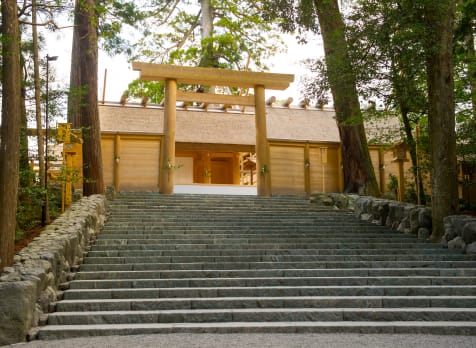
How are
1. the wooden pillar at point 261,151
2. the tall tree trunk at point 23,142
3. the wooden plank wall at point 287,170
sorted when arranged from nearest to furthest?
1. the tall tree trunk at point 23,142
2. the wooden pillar at point 261,151
3. the wooden plank wall at point 287,170

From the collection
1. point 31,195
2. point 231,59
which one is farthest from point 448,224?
point 231,59

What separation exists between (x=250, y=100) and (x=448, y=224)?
7210 millimetres

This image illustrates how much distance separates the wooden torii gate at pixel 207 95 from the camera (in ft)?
47.3

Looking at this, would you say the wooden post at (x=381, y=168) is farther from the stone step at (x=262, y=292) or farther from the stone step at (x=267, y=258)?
the stone step at (x=262, y=292)

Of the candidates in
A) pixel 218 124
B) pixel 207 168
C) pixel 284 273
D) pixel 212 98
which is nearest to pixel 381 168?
pixel 212 98

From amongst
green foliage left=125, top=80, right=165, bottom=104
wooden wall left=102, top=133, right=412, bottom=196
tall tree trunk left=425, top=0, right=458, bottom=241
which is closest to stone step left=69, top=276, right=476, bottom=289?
tall tree trunk left=425, top=0, right=458, bottom=241

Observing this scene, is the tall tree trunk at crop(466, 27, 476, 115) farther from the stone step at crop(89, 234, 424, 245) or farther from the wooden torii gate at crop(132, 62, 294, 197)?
the wooden torii gate at crop(132, 62, 294, 197)

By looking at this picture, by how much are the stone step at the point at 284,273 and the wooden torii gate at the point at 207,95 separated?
662cm

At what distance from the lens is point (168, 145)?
1447 cm

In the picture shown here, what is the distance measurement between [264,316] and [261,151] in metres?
9.10

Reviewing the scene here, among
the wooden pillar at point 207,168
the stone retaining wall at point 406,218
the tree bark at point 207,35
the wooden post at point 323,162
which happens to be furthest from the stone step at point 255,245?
the tree bark at point 207,35

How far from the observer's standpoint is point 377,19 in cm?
1020

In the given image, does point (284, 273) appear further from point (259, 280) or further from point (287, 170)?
point (287, 170)

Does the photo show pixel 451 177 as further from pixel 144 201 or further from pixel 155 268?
pixel 144 201
